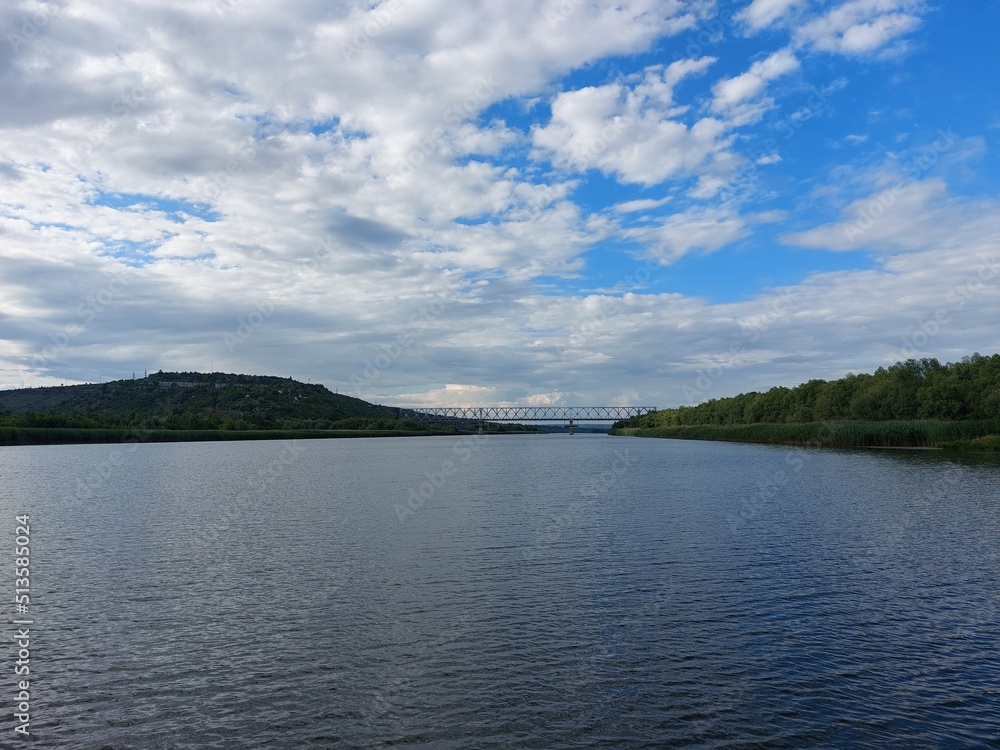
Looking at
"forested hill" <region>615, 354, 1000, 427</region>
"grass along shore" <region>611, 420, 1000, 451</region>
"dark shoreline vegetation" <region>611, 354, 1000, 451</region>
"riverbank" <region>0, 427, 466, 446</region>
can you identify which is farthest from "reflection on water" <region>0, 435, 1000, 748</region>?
"riverbank" <region>0, 427, 466, 446</region>

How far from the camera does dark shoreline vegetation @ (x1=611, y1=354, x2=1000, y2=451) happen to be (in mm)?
92875

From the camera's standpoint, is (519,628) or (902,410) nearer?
(519,628)

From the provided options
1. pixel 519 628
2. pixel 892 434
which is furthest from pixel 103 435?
pixel 519 628

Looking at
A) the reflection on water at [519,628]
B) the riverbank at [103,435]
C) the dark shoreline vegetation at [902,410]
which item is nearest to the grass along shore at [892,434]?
the dark shoreline vegetation at [902,410]

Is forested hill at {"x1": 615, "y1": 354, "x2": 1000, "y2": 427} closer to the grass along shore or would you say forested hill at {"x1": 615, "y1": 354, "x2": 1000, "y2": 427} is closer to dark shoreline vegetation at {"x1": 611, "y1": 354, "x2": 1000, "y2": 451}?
dark shoreline vegetation at {"x1": 611, "y1": 354, "x2": 1000, "y2": 451}

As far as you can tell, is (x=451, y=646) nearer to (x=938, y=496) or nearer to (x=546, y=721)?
(x=546, y=721)

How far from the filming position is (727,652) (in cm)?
1602

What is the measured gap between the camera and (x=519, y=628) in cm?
1784

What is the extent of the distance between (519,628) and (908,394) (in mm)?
120454

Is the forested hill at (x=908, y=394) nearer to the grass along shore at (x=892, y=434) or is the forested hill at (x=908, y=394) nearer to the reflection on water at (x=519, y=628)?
the grass along shore at (x=892, y=434)

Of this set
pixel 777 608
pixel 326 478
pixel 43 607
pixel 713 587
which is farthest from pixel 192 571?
pixel 326 478

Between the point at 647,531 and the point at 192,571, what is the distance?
20.1 meters

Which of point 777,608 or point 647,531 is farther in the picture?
point 647,531

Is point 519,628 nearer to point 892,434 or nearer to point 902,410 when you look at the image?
point 892,434
